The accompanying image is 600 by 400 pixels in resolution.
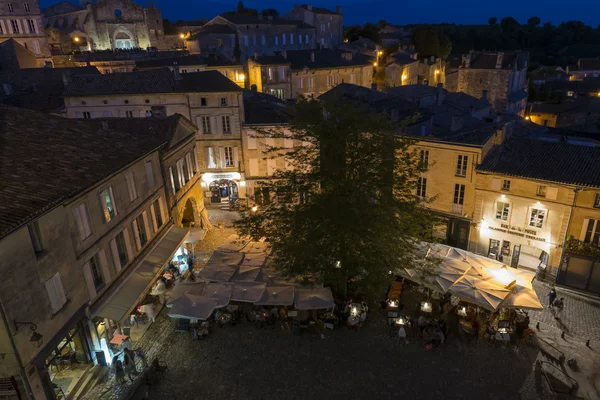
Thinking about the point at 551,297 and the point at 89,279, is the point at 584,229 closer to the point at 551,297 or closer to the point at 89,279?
the point at 551,297

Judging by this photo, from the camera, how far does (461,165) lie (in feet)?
83.9

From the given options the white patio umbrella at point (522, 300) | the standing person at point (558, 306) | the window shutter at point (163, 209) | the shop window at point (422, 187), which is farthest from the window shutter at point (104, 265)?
the standing person at point (558, 306)

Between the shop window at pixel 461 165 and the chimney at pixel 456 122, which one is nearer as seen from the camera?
the shop window at pixel 461 165

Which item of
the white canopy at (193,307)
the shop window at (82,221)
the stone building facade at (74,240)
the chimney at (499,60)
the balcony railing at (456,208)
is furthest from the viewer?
the chimney at (499,60)

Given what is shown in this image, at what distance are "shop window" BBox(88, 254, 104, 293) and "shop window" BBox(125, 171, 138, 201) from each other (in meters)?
3.80

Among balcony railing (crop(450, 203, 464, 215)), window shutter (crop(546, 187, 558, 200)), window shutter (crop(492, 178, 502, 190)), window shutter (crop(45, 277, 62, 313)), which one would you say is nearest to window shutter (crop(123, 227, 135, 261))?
window shutter (crop(45, 277, 62, 313))

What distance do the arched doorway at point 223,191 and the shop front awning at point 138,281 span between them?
11.7 meters

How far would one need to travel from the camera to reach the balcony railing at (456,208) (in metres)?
26.3

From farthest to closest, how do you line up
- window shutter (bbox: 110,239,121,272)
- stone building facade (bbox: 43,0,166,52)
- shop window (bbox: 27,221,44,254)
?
stone building facade (bbox: 43,0,166,52) < window shutter (bbox: 110,239,121,272) < shop window (bbox: 27,221,44,254)

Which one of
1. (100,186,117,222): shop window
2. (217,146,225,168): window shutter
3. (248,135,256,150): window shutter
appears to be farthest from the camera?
(217,146,225,168): window shutter

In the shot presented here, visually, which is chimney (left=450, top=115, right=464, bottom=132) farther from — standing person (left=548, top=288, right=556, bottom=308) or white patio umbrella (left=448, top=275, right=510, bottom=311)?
white patio umbrella (left=448, top=275, right=510, bottom=311)

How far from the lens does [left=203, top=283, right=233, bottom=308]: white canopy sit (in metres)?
19.0

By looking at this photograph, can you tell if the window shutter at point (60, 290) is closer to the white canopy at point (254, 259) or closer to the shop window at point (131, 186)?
the shop window at point (131, 186)

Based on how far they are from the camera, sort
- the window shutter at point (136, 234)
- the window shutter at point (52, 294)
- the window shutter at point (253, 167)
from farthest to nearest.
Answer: the window shutter at point (253, 167) → the window shutter at point (136, 234) → the window shutter at point (52, 294)
